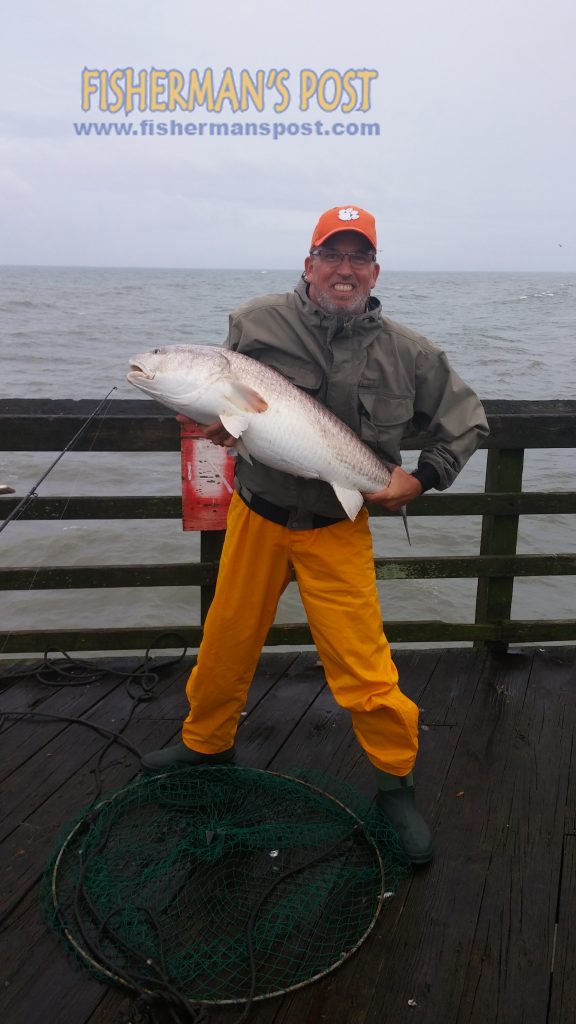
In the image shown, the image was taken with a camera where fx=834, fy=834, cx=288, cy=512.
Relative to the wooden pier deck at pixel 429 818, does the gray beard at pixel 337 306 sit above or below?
above

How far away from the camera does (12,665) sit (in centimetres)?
434

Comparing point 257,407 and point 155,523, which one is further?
point 155,523

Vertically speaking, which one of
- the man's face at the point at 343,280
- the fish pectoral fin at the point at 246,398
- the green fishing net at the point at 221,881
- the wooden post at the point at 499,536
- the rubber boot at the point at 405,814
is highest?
the man's face at the point at 343,280

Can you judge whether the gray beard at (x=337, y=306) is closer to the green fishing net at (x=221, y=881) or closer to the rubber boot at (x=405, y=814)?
the rubber boot at (x=405, y=814)

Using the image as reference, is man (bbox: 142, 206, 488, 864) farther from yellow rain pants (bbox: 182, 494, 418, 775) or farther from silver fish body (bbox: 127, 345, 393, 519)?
silver fish body (bbox: 127, 345, 393, 519)

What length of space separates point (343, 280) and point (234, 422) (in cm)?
63

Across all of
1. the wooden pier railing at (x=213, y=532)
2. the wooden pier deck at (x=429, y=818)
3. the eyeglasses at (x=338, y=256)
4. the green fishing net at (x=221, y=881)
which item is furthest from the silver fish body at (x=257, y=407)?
the wooden pier deck at (x=429, y=818)

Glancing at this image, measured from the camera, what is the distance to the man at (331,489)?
2.92 metres

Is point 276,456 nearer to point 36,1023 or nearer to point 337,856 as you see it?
point 337,856

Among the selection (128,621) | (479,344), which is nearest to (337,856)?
(128,621)

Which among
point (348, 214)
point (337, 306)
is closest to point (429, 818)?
point (337, 306)

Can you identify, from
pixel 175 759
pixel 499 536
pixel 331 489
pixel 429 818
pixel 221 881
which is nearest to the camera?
pixel 221 881

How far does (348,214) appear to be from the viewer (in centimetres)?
289

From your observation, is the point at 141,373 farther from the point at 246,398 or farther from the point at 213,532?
the point at 213,532
